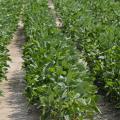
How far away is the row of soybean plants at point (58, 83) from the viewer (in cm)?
617

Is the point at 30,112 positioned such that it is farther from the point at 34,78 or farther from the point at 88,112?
the point at 88,112

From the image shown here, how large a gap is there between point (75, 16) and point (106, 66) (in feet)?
20.3

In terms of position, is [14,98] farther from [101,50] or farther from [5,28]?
[5,28]

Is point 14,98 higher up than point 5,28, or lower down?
lower down

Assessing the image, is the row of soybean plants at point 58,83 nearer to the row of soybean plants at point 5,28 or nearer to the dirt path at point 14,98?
the dirt path at point 14,98

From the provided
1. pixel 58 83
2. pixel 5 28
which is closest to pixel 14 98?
pixel 58 83

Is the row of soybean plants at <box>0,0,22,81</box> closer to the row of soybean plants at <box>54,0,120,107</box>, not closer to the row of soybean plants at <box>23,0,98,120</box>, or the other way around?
the row of soybean plants at <box>23,0,98,120</box>

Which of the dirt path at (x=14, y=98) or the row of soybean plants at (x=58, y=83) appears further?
the dirt path at (x=14, y=98)

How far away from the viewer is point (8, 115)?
7.44 m

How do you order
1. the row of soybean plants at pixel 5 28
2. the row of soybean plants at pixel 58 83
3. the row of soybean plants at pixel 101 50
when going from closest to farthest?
the row of soybean plants at pixel 58 83, the row of soybean plants at pixel 101 50, the row of soybean plants at pixel 5 28

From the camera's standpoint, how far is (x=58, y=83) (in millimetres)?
6574

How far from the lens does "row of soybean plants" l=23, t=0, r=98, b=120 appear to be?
617 cm

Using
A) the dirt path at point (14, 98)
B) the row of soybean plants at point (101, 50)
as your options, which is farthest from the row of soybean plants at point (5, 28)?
the row of soybean plants at point (101, 50)

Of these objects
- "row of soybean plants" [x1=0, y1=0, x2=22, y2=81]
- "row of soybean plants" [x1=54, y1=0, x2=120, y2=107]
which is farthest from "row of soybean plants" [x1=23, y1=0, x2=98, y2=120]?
"row of soybean plants" [x1=0, y1=0, x2=22, y2=81]
